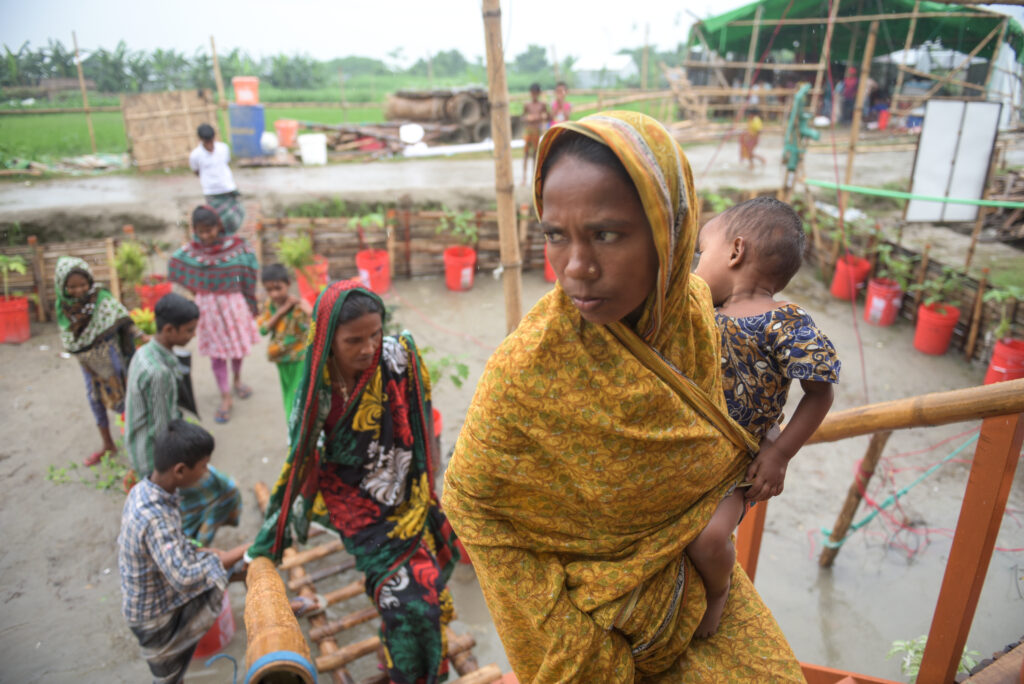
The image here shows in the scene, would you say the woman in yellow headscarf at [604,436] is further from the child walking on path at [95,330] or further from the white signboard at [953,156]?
the white signboard at [953,156]

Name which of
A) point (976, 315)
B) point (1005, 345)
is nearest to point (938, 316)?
point (976, 315)

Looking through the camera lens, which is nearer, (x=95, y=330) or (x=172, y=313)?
(x=172, y=313)

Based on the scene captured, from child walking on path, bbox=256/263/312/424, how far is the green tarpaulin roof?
17.9 ft

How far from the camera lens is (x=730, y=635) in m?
1.56

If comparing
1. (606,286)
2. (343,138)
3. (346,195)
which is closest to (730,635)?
(606,286)

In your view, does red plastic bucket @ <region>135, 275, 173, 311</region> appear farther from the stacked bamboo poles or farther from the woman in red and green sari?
the woman in red and green sari

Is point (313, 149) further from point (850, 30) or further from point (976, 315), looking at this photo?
point (976, 315)

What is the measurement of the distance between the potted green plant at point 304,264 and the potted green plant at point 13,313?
8.93ft

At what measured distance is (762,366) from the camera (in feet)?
4.99

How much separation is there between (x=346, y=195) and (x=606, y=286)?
10.3 metres

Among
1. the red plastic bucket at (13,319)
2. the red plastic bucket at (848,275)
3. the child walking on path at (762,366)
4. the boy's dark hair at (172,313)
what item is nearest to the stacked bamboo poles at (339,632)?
the boy's dark hair at (172,313)

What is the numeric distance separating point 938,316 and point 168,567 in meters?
8.42

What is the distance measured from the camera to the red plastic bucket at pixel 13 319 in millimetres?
6594

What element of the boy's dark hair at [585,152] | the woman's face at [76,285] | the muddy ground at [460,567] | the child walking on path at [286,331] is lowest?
the muddy ground at [460,567]
